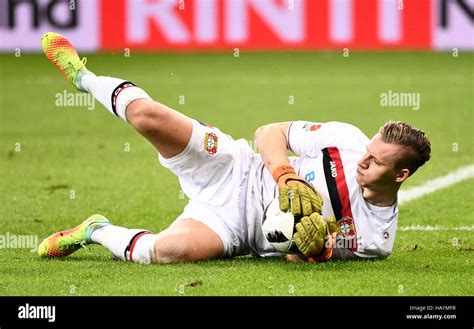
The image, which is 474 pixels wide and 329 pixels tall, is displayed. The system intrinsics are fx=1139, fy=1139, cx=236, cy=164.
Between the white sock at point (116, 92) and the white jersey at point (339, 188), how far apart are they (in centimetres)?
89

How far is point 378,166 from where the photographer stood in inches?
258

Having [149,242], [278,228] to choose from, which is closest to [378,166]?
[278,228]

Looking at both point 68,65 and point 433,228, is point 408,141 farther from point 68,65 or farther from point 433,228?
point 68,65

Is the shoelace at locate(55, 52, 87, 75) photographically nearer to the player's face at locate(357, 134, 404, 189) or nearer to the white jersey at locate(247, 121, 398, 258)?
the white jersey at locate(247, 121, 398, 258)

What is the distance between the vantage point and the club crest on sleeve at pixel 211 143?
22.7ft

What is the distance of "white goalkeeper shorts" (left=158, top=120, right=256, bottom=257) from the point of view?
269 inches

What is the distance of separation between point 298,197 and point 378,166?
52cm

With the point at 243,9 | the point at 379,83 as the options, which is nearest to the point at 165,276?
the point at 379,83

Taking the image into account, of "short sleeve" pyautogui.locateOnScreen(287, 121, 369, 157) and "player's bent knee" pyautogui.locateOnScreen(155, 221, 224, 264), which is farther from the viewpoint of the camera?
"short sleeve" pyautogui.locateOnScreen(287, 121, 369, 157)

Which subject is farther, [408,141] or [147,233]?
[147,233]

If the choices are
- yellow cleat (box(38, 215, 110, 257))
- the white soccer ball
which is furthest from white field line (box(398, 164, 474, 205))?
yellow cleat (box(38, 215, 110, 257))
